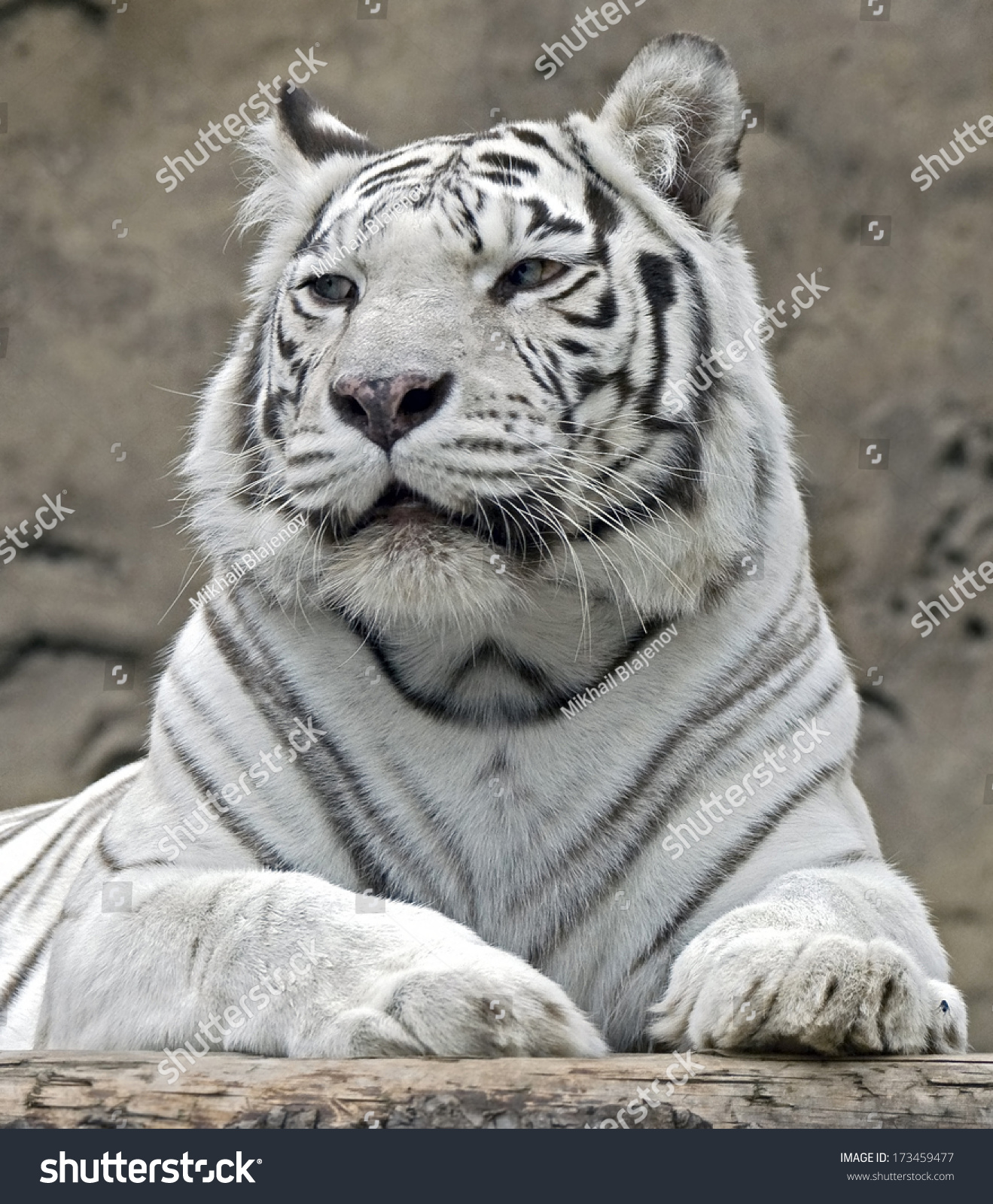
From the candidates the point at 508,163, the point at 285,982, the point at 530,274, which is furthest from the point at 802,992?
the point at 508,163

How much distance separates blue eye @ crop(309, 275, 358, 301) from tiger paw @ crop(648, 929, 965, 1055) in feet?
3.54

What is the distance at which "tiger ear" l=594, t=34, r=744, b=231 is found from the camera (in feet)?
7.76

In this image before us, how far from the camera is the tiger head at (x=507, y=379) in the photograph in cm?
202

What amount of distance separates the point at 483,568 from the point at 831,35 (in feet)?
9.22

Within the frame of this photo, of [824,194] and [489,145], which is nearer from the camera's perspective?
[489,145]

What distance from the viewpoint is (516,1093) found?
1.58 metres

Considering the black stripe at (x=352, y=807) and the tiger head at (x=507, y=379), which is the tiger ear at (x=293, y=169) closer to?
the tiger head at (x=507, y=379)

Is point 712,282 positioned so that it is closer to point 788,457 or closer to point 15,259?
point 788,457

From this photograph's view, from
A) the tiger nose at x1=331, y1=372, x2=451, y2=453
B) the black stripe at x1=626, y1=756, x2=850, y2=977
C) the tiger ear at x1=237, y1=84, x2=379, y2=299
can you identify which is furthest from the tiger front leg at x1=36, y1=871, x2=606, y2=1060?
the tiger ear at x1=237, y1=84, x2=379, y2=299

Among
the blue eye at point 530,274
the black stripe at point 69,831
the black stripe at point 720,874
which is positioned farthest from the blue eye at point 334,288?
the black stripe at point 69,831

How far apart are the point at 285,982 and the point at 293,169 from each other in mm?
1416

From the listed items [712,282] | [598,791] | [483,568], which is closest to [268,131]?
[712,282]

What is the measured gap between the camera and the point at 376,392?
6.43 feet

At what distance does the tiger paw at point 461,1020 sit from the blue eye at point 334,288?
101 cm
